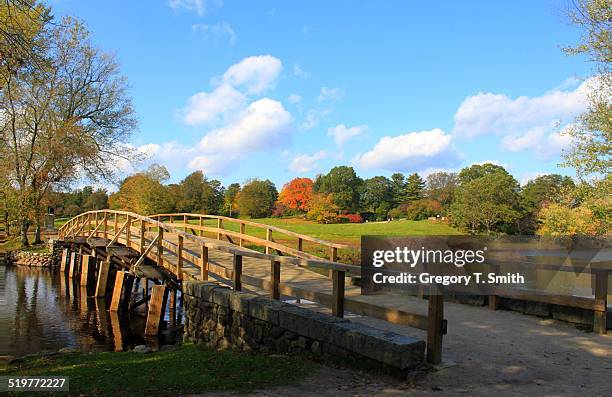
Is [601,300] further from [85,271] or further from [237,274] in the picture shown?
[85,271]

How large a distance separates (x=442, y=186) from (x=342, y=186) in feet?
67.5

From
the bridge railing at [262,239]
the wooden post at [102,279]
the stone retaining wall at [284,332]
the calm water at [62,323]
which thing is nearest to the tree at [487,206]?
the bridge railing at [262,239]

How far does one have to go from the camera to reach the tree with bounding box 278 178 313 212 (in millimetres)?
77688

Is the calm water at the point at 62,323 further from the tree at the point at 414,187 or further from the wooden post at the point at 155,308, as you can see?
the tree at the point at 414,187

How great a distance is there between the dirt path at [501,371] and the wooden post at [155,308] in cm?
693

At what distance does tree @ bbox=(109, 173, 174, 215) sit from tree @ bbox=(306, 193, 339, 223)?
883 inches

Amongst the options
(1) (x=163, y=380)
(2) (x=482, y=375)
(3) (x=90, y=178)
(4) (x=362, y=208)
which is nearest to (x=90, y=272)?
(3) (x=90, y=178)

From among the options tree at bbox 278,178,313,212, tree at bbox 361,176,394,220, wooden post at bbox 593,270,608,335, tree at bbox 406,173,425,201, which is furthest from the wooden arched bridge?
tree at bbox 406,173,425,201

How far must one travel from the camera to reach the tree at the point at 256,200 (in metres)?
73.0

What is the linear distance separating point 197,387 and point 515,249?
38.5 m

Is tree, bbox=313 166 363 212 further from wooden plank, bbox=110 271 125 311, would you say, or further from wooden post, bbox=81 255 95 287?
wooden plank, bbox=110 271 125 311

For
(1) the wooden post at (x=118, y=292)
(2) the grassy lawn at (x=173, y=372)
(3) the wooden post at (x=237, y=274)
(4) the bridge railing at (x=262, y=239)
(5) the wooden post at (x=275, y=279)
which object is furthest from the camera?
(1) the wooden post at (x=118, y=292)

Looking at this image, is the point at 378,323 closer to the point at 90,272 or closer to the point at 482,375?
the point at 482,375

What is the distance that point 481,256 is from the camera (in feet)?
30.3
